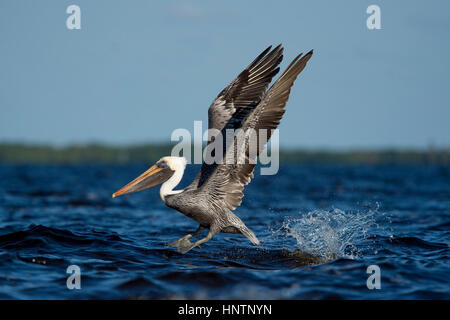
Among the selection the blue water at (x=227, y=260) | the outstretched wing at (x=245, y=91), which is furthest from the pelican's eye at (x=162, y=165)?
the blue water at (x=227, y=260)

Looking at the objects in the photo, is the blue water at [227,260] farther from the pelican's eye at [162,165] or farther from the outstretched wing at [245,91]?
the outstretched wing at [245,91]

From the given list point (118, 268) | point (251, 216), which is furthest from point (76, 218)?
point (118, 268)

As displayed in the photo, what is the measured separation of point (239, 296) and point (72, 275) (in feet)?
6.76

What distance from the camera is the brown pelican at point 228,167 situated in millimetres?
7805

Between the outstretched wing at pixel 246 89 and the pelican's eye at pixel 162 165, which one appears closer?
the pelican's eye at pixel 162 165

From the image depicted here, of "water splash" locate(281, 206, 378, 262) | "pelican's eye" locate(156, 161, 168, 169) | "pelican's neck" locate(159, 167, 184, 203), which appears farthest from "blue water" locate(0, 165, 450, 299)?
"pelican's eye" locate(156, 161, 168, 169)

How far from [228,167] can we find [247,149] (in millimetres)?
398

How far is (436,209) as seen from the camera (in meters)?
15.3

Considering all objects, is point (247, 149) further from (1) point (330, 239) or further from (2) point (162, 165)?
(1) point (330, 239)

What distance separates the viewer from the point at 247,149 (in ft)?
26.2

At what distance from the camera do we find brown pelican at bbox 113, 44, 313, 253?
7.80m

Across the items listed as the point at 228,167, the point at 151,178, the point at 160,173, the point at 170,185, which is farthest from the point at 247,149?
the point at 151,178

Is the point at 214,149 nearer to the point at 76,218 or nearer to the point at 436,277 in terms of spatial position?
the point at 436,277

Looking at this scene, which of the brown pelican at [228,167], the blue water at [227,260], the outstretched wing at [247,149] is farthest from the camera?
the brown pelican at [228,167]
